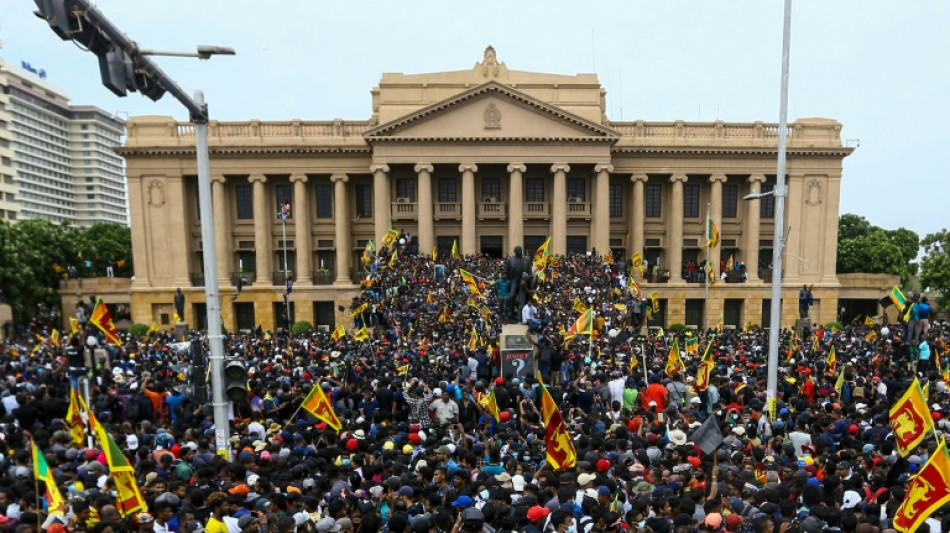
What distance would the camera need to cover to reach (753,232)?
45875mm

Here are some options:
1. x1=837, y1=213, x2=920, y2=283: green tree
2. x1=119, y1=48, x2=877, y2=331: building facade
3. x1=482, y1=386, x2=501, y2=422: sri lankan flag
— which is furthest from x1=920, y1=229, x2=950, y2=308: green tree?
x1=482, y1=386, x2=501, y2=422: sri lankan flag

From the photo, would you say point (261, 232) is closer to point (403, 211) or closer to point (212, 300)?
point (403, 211)

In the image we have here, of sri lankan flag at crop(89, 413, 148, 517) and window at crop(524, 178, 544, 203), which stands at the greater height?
window at crop(524, 178, 544, 203)

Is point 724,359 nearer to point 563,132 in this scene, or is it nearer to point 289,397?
point 289,397

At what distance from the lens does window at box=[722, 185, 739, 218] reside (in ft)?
156

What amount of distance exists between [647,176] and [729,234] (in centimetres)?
862

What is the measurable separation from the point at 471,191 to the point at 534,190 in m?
6.00

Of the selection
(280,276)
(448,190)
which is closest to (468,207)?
(448,190)

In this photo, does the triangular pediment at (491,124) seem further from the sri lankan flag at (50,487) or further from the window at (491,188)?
the sri lankan flag at (50,487)

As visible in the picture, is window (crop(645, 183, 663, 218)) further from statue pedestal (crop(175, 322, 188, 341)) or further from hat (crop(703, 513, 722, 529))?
hat (crop(703, 513, 722, 529))

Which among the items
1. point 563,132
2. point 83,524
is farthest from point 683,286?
point 83,524

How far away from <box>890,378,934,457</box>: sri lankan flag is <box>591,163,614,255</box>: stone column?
35941 mm

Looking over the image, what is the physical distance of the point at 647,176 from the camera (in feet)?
151

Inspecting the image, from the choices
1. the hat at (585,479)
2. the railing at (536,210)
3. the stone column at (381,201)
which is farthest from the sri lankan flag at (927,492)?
the railing at (536,210)
